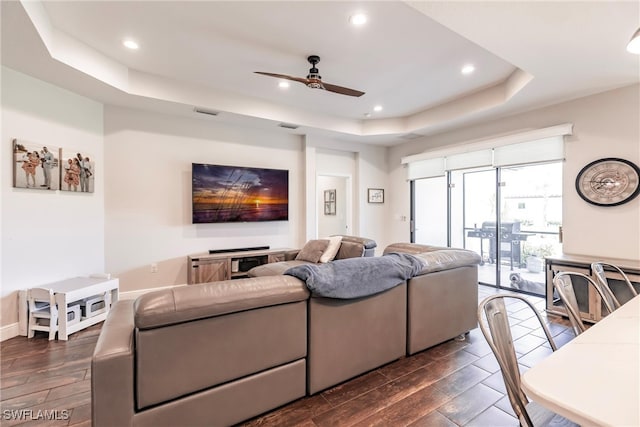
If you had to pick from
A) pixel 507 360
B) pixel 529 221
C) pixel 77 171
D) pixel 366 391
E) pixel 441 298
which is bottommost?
pixel 366 391

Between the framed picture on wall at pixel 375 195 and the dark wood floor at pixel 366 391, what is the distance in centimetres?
394

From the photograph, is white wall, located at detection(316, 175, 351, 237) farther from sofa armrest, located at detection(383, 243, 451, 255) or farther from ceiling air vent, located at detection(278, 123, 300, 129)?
sofa armrest, located at detection(383, 243, 451, 255)

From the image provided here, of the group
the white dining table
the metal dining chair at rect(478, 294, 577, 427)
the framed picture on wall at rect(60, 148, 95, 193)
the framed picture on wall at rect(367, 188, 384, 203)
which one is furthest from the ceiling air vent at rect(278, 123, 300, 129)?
the white dining table

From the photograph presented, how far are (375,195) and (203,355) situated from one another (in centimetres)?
542

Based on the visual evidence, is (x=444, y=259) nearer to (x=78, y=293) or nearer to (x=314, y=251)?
(x=314, y=251)

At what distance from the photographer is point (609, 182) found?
11.4 feet

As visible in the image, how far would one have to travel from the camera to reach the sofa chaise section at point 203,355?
1.37 m

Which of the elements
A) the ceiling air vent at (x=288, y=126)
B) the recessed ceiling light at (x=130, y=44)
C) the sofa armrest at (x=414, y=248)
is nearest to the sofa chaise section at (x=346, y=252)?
the sofa armrest at (x=414, y=248)

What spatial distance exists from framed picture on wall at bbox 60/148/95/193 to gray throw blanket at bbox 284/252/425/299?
10.7 ft

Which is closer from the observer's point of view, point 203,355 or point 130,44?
point 203,355

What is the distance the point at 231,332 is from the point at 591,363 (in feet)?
5.16

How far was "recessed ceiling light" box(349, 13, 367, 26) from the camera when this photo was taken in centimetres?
251

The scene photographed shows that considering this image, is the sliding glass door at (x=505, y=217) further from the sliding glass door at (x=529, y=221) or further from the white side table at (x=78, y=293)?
the white side table at (x=78, y=293)

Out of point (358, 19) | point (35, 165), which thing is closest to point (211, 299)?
point (358, 19)
